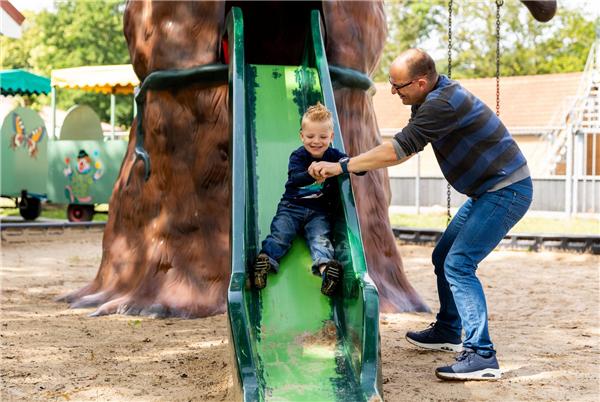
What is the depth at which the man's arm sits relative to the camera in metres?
3.31

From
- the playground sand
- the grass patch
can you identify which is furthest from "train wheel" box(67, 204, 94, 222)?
the playground sand

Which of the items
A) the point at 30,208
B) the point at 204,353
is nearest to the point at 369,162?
the point at 204,353

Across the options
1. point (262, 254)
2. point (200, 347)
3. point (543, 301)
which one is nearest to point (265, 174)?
point (262, 254)

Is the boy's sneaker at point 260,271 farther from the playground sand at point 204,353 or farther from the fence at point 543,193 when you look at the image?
the fence at point 543,193

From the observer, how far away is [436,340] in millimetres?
4090

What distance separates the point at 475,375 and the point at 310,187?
4.61 ft

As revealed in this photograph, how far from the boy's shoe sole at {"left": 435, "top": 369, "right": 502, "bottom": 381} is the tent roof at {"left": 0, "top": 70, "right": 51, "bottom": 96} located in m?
13.8

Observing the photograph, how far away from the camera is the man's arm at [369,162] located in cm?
331

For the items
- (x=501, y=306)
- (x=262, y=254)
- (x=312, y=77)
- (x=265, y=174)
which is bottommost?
(x=501, y=306)

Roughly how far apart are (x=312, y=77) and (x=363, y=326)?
8.02 ft

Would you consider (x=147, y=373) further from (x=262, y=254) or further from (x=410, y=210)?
(x=410, y=210)

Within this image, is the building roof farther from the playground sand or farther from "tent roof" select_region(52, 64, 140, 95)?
the playground sand

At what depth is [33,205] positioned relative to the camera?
1447 cm

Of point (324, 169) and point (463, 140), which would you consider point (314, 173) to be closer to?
point (324, 169)
